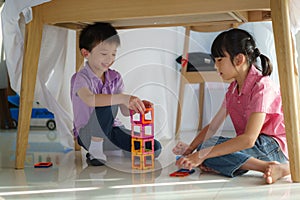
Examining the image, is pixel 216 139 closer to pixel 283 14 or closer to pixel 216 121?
pixel 216 121

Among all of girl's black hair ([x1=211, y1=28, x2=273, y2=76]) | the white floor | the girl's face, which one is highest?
girl's black hair ([x1=211, y1=28, x2=273, y2=76])

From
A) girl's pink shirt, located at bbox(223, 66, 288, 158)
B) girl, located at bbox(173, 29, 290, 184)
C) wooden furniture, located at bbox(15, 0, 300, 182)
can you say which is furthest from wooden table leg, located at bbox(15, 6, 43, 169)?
girl's pink shirt, located at bbox(223, 66, 288, 158)

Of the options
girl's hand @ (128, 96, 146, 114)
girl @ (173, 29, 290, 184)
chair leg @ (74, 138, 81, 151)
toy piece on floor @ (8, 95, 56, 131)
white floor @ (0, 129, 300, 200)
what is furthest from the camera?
toy piece on floor @ (8, 95, 56, 131)

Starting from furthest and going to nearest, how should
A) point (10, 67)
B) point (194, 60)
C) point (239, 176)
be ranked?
point (194, 60), point (10, 67), point (239, 176)

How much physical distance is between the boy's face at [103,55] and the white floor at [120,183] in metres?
0.27

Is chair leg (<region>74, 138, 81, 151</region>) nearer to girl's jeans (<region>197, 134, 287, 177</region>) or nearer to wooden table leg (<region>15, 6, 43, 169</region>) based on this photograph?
wooden table leg (<region>15, 6, 43, 169</region>)

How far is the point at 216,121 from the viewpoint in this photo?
1.32 meters

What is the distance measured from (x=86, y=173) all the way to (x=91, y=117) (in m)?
0.24

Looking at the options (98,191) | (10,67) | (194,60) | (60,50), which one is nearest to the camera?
(98,191)

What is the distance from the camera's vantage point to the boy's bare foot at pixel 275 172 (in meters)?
1.01

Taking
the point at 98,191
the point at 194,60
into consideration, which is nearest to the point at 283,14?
the point at 98,191

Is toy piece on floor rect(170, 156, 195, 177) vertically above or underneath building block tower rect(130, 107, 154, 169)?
underneath

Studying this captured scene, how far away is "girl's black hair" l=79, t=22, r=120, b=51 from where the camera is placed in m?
1.37

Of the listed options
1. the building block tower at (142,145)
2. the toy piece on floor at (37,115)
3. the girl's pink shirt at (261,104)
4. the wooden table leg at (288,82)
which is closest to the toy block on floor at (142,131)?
the building block tower at (142,145)
